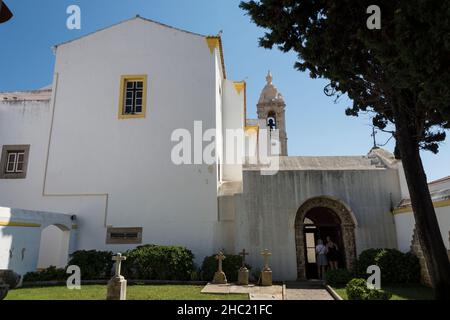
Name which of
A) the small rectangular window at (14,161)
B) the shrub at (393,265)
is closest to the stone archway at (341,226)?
the shrub at (393,265)

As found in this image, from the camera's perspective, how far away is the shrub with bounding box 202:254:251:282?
11469 mm

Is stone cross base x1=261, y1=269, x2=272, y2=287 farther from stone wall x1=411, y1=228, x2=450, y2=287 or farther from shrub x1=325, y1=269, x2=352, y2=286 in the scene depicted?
stone wall x1=411, y1=228, x2=450, y2=287

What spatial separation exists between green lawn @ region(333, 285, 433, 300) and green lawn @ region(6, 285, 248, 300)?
303 centimetres

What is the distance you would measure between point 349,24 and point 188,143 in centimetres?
811

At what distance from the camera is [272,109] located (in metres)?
32.7

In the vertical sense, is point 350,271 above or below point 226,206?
below

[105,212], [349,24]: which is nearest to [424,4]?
[349,24]

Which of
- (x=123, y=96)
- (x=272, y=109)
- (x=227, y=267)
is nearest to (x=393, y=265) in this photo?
(x=227, y=267)

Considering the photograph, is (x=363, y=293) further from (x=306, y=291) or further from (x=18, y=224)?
(x=18, y=224)

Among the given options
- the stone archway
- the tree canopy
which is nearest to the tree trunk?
the tree canopy

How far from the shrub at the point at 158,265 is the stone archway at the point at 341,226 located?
3905mm

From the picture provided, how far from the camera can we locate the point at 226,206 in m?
13.1

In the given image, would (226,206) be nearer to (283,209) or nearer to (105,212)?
(283,209)

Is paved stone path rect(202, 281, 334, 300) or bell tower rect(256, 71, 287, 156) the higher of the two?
bell tower rect(256, 71, 287, 156)
